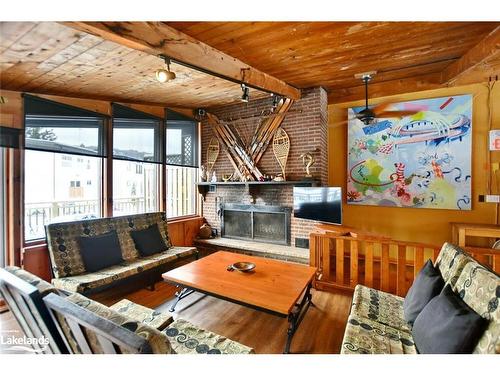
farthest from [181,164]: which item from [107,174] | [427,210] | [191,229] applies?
[427,210]

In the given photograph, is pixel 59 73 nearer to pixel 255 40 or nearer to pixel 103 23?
pixel 103 23

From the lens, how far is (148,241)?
3398mm

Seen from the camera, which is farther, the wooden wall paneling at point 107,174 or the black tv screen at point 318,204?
the wooden wall paneling at point 107,174

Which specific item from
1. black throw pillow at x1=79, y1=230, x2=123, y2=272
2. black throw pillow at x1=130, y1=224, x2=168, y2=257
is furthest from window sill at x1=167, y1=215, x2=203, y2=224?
black throw pillow at x1=79, y1=230, x2=123, y2=272

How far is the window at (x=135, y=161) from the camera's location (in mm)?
3791

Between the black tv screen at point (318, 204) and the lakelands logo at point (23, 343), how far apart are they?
3078mm

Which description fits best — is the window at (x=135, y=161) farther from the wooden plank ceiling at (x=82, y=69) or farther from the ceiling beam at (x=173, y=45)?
the ceiling beam at (x=173, y=45)

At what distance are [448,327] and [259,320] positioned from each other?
5.25 feet

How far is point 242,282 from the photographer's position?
2256mm

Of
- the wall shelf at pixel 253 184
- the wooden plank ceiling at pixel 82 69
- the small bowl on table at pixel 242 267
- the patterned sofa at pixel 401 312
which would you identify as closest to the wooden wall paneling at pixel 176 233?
the wall shelf at pixel 253 184

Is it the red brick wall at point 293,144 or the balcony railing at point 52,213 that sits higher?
the red brick wall at point 293,144

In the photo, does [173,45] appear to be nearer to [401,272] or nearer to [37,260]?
[37,260]
